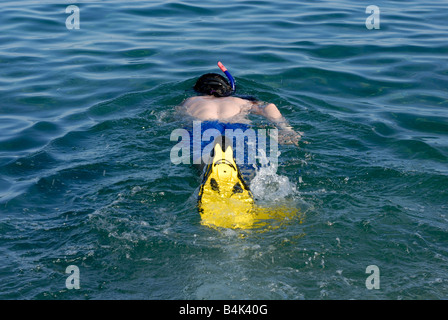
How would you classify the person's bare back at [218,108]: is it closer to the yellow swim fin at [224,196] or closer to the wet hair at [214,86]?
the wet hair at [214,86]

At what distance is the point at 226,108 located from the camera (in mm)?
6406

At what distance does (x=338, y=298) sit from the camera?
3.60m

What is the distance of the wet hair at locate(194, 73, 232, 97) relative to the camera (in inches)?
271

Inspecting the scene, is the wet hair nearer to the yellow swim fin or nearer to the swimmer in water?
the swimmer in water

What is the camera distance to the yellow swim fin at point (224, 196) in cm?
441

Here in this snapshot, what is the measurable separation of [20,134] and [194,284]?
4.09 metres

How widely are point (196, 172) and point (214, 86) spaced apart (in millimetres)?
1797

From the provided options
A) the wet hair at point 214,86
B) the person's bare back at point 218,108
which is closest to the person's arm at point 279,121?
the person's bare back at point 218,108

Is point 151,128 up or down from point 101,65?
down

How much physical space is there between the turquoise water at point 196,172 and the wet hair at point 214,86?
1.98ft

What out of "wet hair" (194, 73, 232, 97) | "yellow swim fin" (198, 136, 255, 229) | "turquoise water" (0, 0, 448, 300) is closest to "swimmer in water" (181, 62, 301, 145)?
"wet hair" (194, 73, 232, 97)

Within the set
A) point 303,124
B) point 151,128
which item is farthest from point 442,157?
point 151,128

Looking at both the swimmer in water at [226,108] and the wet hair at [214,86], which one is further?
the wet hair at [214,86]
